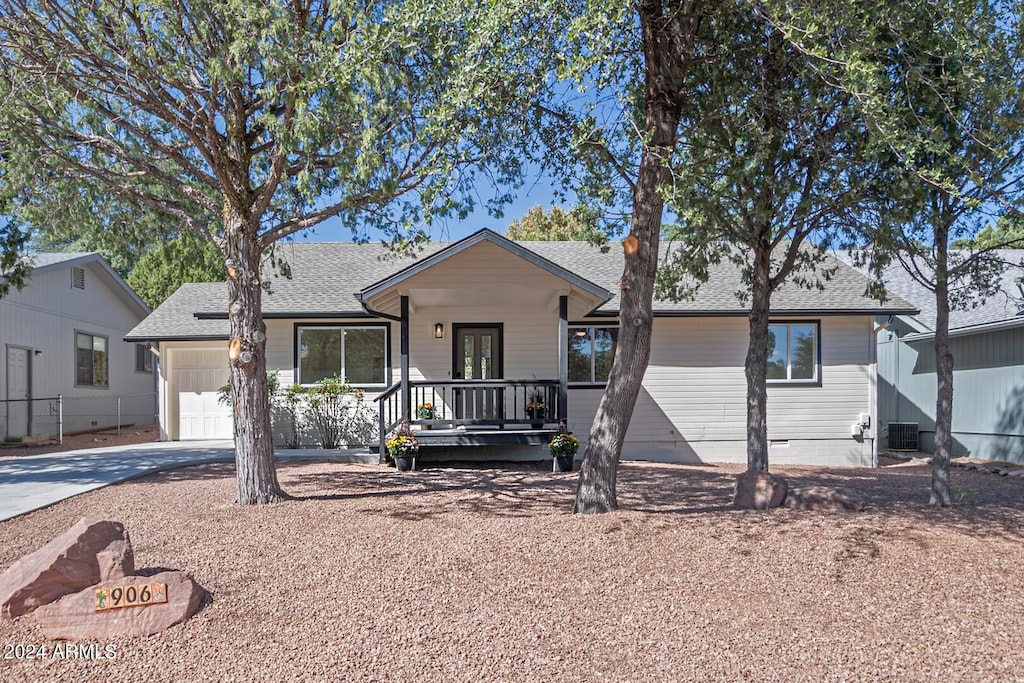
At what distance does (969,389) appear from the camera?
46.9 feet

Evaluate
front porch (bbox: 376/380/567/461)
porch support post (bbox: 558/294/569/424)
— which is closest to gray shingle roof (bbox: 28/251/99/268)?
front porch (bbox: 376/380/567/461)

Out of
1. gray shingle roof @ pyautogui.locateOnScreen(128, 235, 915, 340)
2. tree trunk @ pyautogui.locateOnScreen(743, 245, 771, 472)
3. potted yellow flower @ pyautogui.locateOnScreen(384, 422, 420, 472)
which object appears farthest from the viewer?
gray shingle roof @ pyautogui.locateOnScreen(128, 235, 915, 340)

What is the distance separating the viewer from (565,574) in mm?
5004

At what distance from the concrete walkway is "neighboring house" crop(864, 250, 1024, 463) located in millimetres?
12157

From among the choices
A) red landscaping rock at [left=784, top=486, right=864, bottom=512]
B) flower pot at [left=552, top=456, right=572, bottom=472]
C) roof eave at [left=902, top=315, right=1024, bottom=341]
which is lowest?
flower pot at [left=552, top=456, right=572, bottom=472]

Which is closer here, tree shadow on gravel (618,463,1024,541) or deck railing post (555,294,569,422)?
tree shadow on gravel (618,463,1024,541)

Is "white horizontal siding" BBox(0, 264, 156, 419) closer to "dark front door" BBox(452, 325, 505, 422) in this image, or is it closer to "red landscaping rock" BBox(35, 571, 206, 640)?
"dark front door" BBox(452, 325, 505, 422)

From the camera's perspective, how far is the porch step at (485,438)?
10.8 meters

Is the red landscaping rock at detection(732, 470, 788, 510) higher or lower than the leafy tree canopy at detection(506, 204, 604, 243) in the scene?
lower

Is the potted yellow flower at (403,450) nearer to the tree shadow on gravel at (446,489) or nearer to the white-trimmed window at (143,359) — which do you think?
the tree shadow on gravel at (446,489)

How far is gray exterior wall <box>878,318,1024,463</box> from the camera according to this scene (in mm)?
12938

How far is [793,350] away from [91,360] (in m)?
18.1

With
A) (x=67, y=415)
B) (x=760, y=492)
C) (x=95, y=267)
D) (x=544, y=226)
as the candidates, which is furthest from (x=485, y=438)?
(x=544, y=226)

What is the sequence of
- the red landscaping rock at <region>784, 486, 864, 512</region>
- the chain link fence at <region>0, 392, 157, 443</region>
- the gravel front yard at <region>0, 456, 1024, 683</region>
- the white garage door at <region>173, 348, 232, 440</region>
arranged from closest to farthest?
the gravel front yard at <region>0, 456, 1024, 683</region>
the red landscaping rock at <region>784, 486, 864, 512</region>
the white garage door at <region>173, 348, 232, 440</region>
the chain link fence at <region>0, 392, 157, 443</region>
